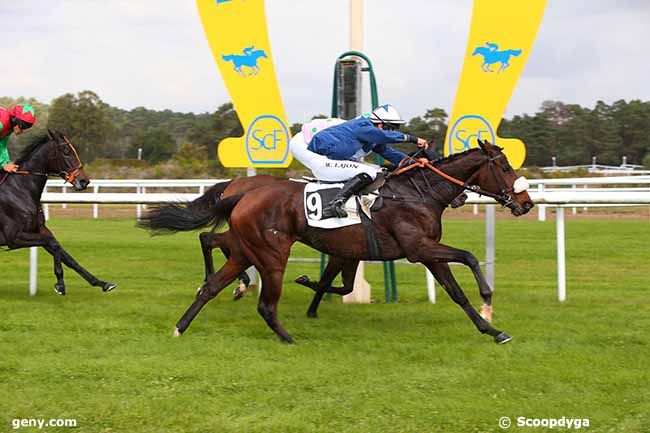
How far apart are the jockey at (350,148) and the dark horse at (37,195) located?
2473 mm

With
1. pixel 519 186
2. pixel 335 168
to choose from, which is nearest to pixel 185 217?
pixel 335 168

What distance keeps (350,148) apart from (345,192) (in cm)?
43

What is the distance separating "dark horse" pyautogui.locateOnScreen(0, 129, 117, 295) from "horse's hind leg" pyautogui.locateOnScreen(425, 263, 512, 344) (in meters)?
3.15

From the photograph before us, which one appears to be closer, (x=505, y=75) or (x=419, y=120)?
(x=505, y=75)

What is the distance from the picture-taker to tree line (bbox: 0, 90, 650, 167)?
1324 inches

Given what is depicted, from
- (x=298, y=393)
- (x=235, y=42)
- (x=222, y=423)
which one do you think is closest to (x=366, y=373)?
(x=298, y=393)

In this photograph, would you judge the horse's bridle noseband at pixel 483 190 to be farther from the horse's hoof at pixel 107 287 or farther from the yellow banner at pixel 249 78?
the horse's hoof at pixel 107 287

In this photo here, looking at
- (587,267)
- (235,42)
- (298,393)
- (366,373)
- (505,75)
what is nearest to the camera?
(298,393)

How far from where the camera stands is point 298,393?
4.42m

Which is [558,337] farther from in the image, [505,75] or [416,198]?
[505,75]

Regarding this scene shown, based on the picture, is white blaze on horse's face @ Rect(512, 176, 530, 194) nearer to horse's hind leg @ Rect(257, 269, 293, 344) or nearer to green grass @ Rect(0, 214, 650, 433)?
green grass @ Rect(0, 214, 650, 433)

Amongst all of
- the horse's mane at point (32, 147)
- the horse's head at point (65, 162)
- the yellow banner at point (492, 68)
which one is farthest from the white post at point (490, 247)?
the horse's mane at point (32, 147)

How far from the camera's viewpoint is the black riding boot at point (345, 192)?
229 inches

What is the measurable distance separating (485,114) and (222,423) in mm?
4432
